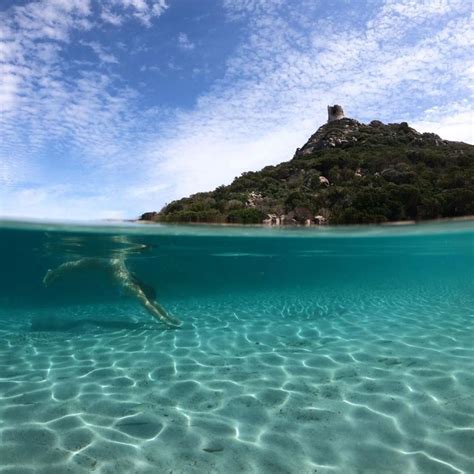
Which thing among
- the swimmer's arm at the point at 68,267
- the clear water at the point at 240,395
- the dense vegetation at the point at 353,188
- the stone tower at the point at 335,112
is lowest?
the clear water at the point at 240,395

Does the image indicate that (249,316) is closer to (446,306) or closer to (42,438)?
(446,306)

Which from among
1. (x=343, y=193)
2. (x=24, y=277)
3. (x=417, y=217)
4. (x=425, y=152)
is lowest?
(x=24, y=277)

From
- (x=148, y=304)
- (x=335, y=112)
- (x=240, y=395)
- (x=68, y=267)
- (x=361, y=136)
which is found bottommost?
(x=240, y=395)

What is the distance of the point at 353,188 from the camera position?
41.4m

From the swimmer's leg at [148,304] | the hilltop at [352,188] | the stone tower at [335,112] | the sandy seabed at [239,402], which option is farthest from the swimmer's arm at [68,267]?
the stone tower at [335,112]

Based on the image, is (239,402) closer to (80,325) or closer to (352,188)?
(80,325)

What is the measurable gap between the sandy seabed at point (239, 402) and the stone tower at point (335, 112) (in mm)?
88025

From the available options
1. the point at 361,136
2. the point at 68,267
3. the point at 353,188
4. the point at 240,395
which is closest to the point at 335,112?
the point at 361,136

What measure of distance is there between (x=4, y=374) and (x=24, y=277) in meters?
55.9

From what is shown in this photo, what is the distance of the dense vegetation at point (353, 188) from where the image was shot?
2967 cm

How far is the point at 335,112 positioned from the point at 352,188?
187 ft

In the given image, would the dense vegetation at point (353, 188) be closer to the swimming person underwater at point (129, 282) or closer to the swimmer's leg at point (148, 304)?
the swimming person underwater at point (129, 282)

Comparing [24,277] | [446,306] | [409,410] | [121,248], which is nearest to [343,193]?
[121,248]

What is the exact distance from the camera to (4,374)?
666cm
